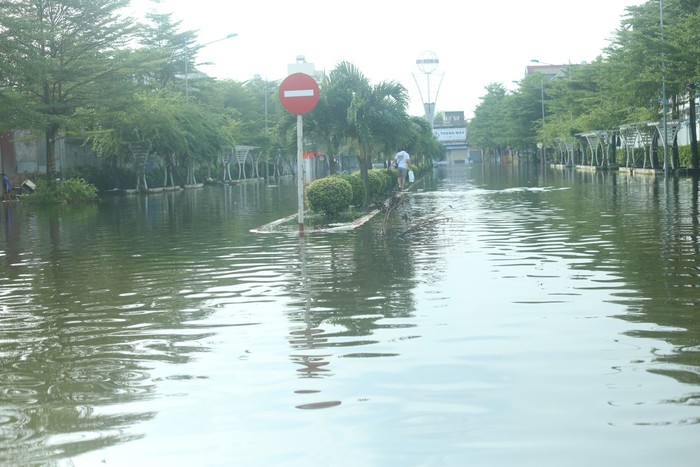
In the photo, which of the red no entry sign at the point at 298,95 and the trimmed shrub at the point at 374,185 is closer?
the red no entry sign at the point at 298,95

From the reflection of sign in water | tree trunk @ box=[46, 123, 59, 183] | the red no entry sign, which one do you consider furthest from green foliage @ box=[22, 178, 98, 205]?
the reflection of sign in water

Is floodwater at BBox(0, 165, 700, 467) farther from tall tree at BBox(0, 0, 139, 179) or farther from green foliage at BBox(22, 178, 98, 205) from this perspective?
green foliage at BBox(22, 178, 98, 205)

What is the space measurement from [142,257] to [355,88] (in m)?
14.4

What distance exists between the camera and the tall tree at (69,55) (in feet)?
135

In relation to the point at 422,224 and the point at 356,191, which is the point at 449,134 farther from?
the point at 422,224

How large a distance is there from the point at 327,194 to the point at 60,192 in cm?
2450

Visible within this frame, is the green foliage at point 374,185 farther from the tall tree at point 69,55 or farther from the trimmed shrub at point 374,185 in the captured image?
the tall tree at point 69,55

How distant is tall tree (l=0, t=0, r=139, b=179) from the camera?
41.2 meters

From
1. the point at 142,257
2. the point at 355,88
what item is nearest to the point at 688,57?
the point at 355,88

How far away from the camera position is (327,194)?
22.1 m

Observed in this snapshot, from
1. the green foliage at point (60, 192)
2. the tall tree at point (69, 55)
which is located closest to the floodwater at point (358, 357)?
the tall tree at point (69, 55)

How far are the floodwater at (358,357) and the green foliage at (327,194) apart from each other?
6.80 meters

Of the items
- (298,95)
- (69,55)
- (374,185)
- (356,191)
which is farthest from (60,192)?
(298,95)

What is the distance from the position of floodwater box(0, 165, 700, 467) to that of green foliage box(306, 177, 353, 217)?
6.80m
